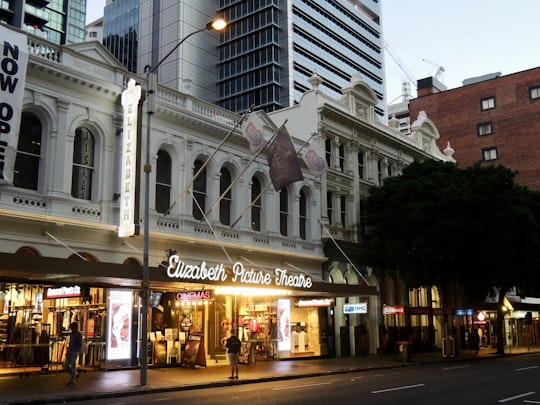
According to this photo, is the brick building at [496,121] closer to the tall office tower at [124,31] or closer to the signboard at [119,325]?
the signboard at [119,325]

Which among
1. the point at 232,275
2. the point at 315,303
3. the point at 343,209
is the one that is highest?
the point at 343,209

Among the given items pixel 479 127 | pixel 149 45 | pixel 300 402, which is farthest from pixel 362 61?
pixel 300 402

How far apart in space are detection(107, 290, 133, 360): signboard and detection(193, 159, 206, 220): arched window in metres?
5.70

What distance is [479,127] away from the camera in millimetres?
72438

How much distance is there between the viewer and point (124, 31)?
121312 mm

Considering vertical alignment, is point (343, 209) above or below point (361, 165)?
below

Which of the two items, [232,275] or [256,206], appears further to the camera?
[256,206]

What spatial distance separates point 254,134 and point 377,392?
12.9 metres

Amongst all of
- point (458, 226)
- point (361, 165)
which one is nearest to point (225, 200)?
point (458, 226)

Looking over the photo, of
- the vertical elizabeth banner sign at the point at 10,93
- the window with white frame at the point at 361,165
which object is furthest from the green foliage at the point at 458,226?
the vertical elizabeth banner sign at the point at 10,93

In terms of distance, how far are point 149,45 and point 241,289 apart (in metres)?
96.9

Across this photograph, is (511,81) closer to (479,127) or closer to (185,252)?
(479,127)

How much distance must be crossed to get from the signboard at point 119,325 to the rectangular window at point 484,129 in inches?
2267

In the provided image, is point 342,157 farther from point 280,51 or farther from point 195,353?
point 280,51
